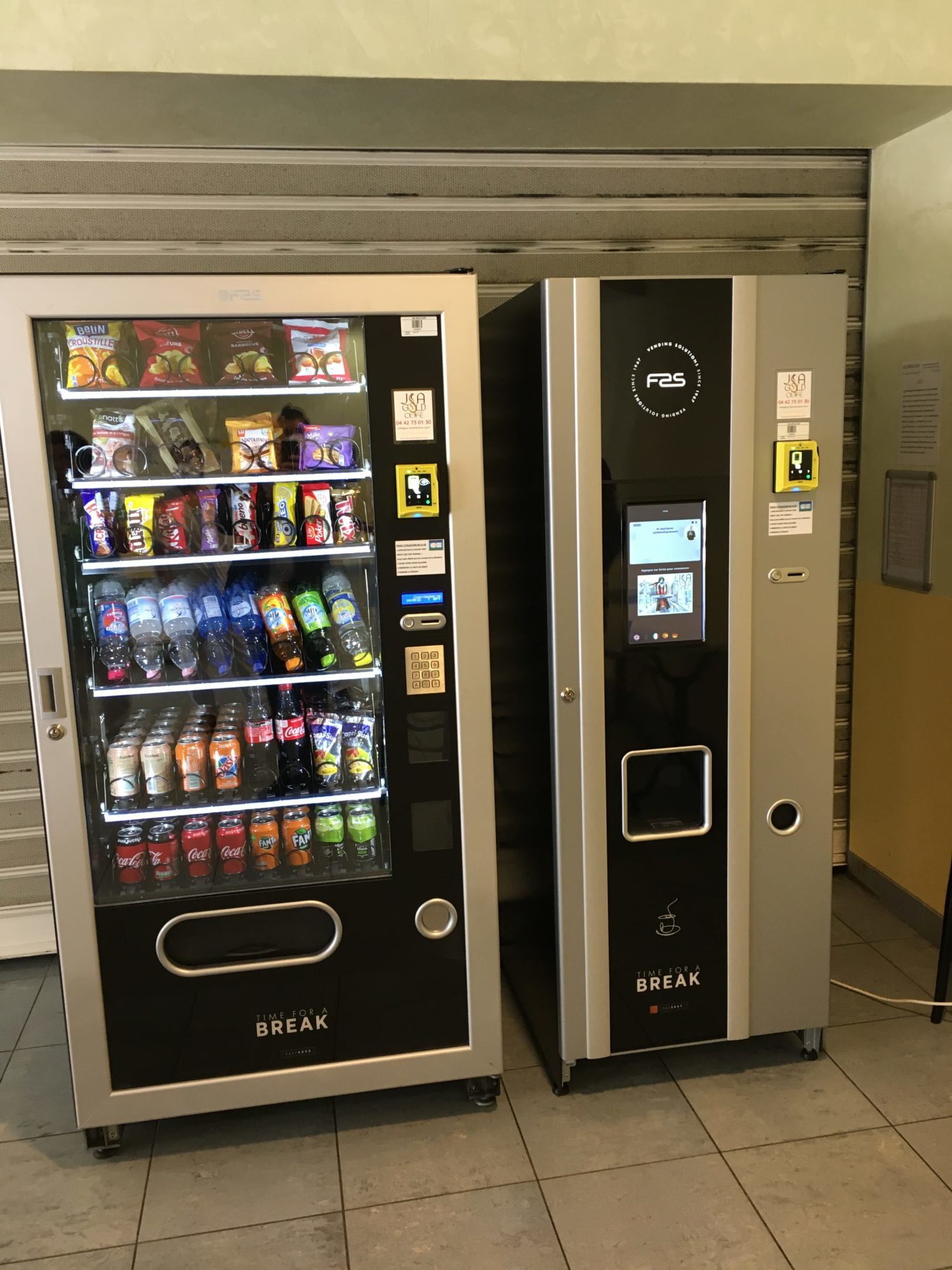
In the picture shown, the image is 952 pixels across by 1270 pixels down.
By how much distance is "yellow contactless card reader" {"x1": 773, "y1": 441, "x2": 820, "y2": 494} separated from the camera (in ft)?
7.64

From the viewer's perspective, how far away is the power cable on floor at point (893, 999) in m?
2.76

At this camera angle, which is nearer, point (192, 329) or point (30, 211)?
point (192, 329)

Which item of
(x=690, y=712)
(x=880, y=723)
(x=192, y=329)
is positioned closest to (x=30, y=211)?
(x=192, y=329)

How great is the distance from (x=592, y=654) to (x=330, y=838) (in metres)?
0.78

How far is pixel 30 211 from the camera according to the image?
112 inches

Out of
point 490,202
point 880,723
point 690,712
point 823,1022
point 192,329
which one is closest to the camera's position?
point 192,329

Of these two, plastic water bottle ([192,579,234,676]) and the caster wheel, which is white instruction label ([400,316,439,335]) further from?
the caster wheel

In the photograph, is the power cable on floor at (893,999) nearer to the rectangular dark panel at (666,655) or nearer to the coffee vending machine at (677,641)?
the coffee vending machine at (677,641)

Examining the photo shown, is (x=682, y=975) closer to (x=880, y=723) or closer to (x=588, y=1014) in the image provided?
(x=588, y=1014)

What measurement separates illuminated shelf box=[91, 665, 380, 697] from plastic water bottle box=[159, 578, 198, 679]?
0.05m

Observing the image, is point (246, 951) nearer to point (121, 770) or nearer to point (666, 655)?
point (121, 770)

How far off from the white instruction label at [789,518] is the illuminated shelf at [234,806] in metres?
1.12

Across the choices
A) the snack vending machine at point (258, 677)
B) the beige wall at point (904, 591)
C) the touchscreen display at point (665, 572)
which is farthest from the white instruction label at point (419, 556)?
the beige wall at point (904, 591)

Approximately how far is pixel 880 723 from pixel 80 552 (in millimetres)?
2562
